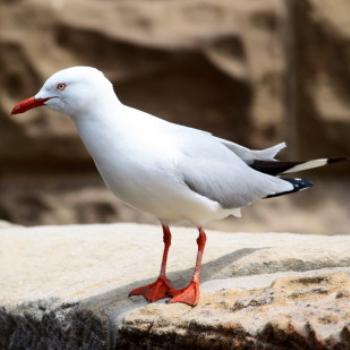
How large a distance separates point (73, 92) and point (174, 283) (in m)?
0.41

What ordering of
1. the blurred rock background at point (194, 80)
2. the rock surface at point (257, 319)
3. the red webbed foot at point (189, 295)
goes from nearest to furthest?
the rock surface at point (257, 319) → the red webbed foot at point (189, 295) → the blurred rock background at point (194, 80)

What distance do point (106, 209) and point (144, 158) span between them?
121cm

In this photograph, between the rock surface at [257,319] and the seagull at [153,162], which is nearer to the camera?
the rock surface at [257,319]

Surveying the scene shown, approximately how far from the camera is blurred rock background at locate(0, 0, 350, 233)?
10.1 feet

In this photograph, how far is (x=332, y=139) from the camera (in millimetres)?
3125

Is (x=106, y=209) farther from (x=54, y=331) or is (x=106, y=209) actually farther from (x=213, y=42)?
(x=54, y=331)

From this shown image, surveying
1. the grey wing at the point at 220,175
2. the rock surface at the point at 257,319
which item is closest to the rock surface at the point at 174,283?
the rock surface at the point at 257,319

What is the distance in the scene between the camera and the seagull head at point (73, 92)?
2.00 m

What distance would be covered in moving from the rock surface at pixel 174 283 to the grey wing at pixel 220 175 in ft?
0.47

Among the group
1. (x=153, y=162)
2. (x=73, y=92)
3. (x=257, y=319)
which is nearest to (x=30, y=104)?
(x=73, y=92)

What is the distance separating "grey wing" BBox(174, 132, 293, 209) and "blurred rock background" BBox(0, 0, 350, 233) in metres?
0.98

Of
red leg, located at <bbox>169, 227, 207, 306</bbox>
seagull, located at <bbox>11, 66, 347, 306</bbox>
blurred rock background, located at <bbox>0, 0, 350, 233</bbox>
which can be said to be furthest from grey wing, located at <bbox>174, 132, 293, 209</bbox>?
blurred rock background, located at <bbox>0, 0, 350, 233</bbox>

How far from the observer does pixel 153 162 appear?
195 cm

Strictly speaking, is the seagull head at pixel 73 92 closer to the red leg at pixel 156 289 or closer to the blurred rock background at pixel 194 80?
the red leg at pixel 156 289
